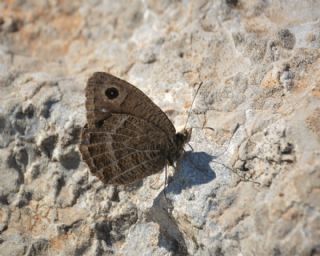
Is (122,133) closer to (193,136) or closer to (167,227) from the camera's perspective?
(193,136)

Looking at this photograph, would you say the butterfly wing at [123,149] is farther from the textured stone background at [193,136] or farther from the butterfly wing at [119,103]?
the textured stone background at [193,136]

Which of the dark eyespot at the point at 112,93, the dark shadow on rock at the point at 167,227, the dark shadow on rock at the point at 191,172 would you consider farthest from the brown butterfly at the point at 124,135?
the dark shadow on rock at the point at 167,227

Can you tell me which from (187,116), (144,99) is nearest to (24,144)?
(144,99)

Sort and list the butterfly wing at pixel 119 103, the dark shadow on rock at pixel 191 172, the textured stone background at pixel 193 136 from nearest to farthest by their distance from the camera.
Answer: the textured stone background at pixel 193 136, the dark shadow on rock at pixel 191 172, the butterfly wing at pixel 119 103

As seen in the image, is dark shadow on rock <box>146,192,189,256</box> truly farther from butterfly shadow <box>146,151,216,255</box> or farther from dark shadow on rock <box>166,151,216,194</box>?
dark shadow on rock <box>166,151,216,194</box>

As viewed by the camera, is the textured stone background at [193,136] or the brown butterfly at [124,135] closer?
the textured stone background at [193,136]

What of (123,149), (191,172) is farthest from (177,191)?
(123,149)

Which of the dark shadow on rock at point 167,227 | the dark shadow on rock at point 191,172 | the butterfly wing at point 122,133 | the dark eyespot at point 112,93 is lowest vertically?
the dark shadow on rock at point 167,227
